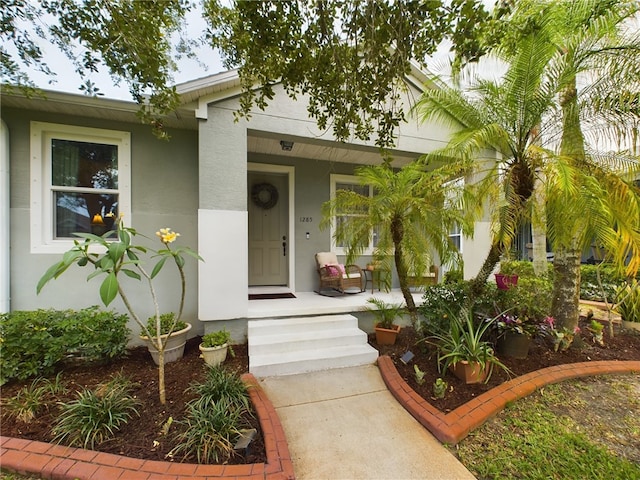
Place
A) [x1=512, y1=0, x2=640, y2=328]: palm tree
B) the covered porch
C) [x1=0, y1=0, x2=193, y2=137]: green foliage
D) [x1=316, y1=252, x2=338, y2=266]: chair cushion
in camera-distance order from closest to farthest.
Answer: [x1=0, y1=0, x2=193, y2=137]: green foliage < [x1=512, y1=0, x2=640, y2=328]: palm tree < the covered porch < [x1=316, y1=252, x2=338, y2=266]: chair cushion

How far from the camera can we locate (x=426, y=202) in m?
3.52

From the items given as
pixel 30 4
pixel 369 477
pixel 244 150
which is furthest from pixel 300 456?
pixel 30 4

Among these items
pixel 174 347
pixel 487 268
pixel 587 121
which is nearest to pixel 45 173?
pixel 174 347

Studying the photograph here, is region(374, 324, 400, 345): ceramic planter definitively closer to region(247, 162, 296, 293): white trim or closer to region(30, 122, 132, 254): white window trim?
region(247, 162, 296, 293): white trim

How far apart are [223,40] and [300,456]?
3.89m

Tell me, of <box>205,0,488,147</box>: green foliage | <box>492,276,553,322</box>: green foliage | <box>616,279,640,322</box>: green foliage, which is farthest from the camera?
<box>616,279,640,322</box>: green foliage

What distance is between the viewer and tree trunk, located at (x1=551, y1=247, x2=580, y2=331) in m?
3.96

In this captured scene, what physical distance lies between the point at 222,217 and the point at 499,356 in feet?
14.2

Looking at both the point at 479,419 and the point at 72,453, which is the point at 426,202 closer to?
the point at 479,419

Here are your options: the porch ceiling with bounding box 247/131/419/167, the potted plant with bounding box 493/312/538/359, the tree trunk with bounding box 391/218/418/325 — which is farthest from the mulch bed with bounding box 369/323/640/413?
the porch ceiling with bounding box 247/131/419/167

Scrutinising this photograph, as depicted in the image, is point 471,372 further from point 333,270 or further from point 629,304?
point 629,304

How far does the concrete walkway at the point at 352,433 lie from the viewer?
6.55 feet

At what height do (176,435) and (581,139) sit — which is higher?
(581,139)

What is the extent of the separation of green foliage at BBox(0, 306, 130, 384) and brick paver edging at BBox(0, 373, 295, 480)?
115cm
